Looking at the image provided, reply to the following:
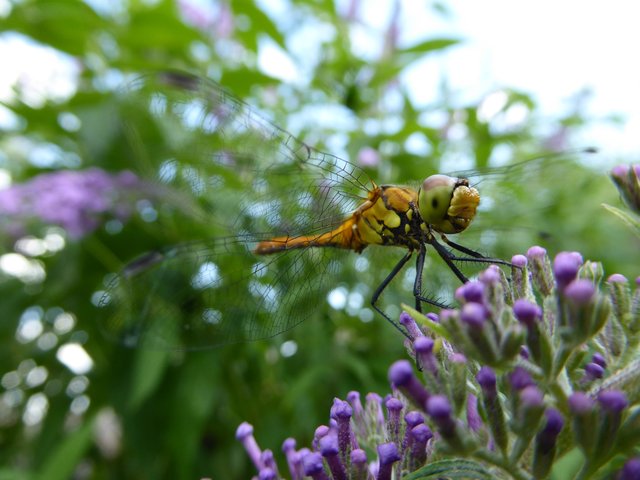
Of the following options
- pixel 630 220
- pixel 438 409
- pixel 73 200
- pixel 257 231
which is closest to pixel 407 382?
pixel 438 409

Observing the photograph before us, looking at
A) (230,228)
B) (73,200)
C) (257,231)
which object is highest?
(257,231)

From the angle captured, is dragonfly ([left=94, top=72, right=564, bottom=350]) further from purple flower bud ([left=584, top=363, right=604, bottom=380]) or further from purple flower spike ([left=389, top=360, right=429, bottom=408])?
purple flower spike ([left=389, top=360, right=429, bottom=408])

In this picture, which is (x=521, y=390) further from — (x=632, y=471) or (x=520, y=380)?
(x=632, y=471)

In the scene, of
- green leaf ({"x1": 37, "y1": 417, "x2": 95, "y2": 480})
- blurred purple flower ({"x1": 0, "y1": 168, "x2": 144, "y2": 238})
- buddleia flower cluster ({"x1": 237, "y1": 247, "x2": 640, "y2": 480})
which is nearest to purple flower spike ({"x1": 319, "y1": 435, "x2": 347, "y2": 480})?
buddleia flower cluster ({"x1": 237, "y1": 247, "x2": 640, "y2": 480})

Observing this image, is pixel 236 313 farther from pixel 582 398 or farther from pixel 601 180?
pixel 601 180

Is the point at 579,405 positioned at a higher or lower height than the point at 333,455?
higher

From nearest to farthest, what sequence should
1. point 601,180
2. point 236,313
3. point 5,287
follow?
point 236,313 < point 5,287 < point 601,180

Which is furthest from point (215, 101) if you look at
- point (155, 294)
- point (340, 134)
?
point (340, 134)
